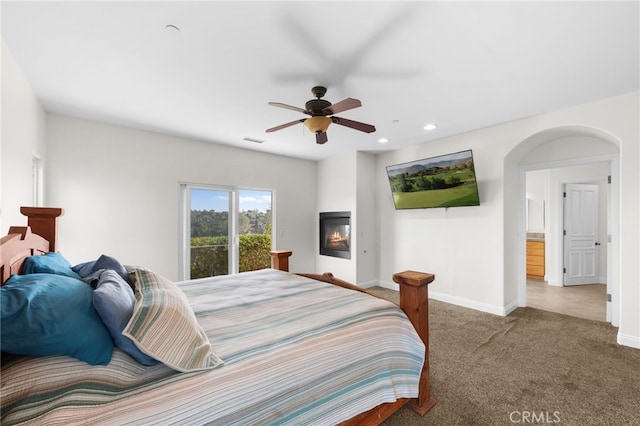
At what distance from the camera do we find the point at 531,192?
22.3ft

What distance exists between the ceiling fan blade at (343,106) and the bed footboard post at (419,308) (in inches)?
52.8

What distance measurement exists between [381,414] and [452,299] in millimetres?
3199

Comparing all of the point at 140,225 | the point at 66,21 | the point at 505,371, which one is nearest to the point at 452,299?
the point at 505,371

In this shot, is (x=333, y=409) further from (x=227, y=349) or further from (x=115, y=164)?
(x=115, y=164)

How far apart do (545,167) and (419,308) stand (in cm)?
345

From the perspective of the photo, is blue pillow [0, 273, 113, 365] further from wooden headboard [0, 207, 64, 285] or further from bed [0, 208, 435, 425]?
wooden headboard [0, 207, 64, 285]

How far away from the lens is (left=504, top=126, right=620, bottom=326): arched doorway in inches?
133

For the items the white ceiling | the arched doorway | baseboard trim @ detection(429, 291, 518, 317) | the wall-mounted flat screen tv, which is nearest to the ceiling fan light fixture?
the white ceiling

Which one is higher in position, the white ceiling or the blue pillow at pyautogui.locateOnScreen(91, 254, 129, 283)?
the white ceiling

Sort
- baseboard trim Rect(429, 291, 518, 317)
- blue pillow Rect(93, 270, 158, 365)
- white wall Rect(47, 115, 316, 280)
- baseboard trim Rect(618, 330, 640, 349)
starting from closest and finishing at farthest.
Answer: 1. blue pillow Rect(93, 270, 158, 365)
2. baseboard trim Rect(618, 330, 640, 349)
3. white wall Rect(47, 115, 316, 280)
4. baseboard trim Rect(429, 291, 518, 317)

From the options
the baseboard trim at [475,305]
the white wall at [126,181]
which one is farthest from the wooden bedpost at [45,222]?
the baseboard trim at [475,305]

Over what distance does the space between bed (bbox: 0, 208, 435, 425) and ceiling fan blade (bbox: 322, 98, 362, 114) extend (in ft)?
4.48

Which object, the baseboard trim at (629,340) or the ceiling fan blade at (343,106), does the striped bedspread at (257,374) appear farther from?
the baseboard trim at (629,340)

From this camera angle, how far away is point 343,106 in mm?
2357
